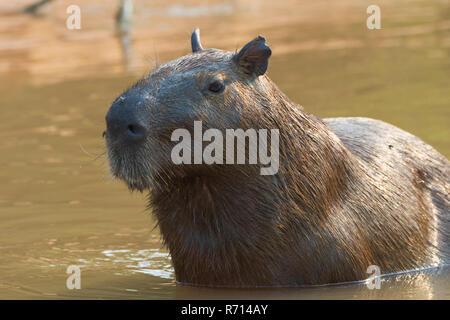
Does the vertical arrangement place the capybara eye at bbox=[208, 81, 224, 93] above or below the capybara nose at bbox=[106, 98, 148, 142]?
above

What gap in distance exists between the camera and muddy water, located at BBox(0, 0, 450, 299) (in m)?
6.37

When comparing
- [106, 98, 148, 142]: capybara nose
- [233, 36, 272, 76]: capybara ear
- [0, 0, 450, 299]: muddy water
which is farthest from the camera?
[0, 0, 450, 299]: muddy water

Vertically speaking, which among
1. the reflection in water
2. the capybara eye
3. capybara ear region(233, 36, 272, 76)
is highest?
capybara ear region(233, 36, 272, 76)

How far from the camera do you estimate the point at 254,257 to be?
218 inches

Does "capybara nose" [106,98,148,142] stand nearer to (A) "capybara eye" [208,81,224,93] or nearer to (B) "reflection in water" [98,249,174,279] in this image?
(A) "capybara eye" [208,81,224,93]

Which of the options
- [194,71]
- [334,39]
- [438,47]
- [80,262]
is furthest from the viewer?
[334,39]

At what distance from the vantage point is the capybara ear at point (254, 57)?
5434 millimetres

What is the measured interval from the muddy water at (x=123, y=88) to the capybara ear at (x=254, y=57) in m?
0.62

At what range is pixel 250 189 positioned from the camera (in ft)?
17.9

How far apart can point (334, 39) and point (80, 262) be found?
1293 centimetres

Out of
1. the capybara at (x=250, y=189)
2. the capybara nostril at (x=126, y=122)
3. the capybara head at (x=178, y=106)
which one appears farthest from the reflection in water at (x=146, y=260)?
the capybara nostril at (x=126, y=122)

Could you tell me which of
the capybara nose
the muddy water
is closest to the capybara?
the capybara nose
